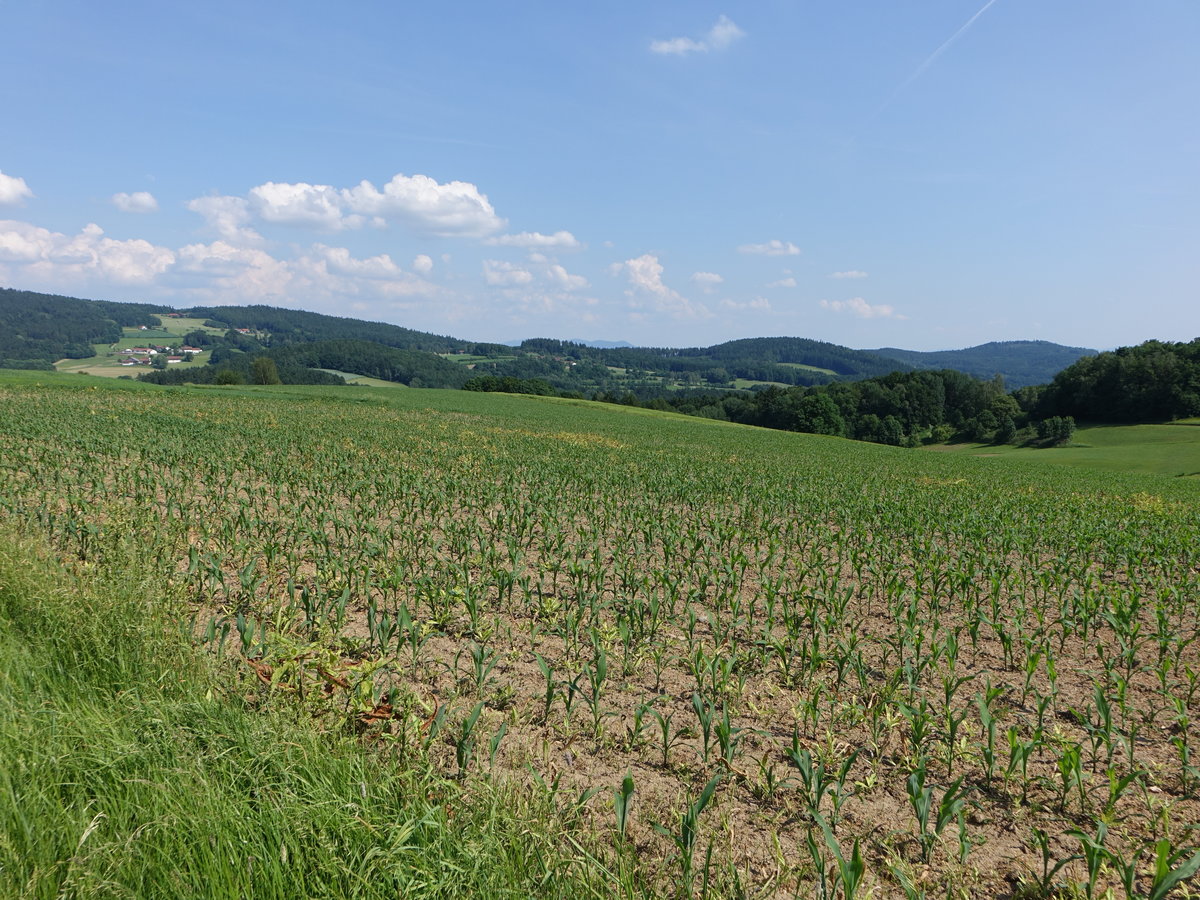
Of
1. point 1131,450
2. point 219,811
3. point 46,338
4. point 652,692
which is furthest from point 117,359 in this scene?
point 1131,450

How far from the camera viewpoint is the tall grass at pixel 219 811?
2828 mm

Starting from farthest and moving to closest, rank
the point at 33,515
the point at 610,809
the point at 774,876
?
the point at 33,515 → the point at 610,809 → the point at 774,876

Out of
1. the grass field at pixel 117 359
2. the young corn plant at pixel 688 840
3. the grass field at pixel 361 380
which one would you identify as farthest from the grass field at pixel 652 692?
the grass field at pixel 361 380

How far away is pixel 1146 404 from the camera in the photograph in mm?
73500

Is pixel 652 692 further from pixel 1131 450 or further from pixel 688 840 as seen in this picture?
pixel 1131 450

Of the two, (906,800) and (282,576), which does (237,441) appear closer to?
(282,576)

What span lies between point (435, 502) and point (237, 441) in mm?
12591

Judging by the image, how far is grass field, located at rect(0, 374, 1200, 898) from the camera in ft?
10.9

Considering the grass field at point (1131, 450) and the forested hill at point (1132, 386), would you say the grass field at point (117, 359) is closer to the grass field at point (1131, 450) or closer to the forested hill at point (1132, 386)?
the grass field at point (1131, 450)

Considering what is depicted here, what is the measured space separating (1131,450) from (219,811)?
222 feet

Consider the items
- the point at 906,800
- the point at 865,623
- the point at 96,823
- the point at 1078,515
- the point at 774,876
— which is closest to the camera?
the point at 96,823

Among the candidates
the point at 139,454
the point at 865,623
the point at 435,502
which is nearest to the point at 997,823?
the point at 865,623

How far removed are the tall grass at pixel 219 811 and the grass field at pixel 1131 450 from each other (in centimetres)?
4954

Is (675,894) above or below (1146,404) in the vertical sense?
below
